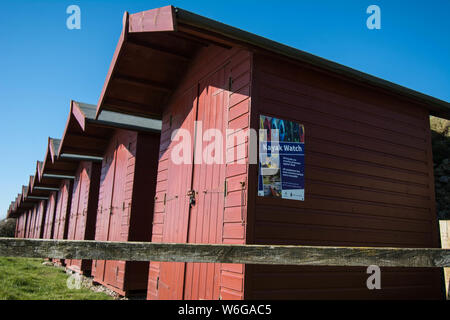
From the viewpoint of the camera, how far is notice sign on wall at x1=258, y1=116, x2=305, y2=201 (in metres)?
5.12

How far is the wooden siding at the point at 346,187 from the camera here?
5.16m

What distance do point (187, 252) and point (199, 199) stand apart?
357 centimetres

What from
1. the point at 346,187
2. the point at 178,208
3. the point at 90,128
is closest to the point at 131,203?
the point at 178,208

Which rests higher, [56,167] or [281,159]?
[56,167]

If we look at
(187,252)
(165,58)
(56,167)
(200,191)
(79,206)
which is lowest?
(187,252)

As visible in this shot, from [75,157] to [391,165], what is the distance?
10.5 meters

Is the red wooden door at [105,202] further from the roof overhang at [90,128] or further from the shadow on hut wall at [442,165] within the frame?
the shadow on hut wall at [442,165]

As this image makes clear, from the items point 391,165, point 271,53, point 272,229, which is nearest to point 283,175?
point 272,229

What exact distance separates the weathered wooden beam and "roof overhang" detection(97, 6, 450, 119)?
3.21 m

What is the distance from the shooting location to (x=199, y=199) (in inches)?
242

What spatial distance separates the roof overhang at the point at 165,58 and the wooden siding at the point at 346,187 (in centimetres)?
28

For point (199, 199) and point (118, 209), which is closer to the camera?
point (199, 199)

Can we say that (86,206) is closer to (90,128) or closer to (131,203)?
(90,128)
